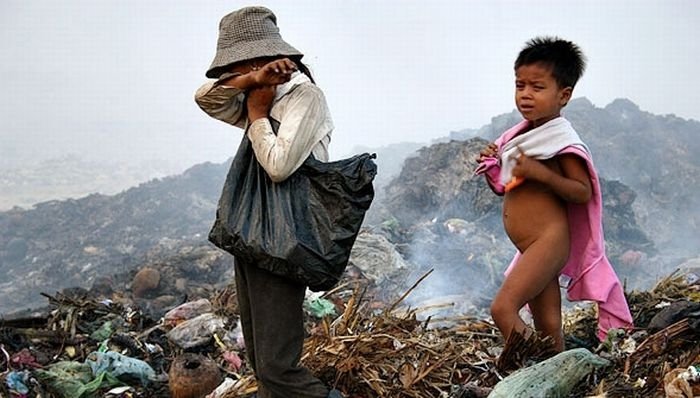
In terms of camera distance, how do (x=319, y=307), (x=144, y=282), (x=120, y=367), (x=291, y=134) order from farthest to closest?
(x=144, y=282) → (x=319, y=307) → (x=120, y=367) → (x=291, y=134)

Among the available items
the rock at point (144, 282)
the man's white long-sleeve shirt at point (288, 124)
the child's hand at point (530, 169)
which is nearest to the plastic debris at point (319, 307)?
the child's hand at point (530, 169)

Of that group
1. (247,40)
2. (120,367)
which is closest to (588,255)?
(247,40)

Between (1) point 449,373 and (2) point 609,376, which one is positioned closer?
(2) point 609,376

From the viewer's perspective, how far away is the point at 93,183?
16.7 meters

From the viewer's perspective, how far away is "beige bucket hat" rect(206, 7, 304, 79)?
2.32 m

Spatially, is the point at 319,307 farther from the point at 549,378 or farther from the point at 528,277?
the point at 549,378

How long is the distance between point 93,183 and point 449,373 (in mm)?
15407

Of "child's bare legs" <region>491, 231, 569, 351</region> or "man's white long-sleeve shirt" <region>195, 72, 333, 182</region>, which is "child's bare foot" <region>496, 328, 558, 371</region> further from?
"man's white long-sleeve shirt" <region>195, 72, 333, 182</region>

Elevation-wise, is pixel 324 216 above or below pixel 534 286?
above

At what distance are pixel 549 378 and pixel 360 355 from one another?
3.18 ft

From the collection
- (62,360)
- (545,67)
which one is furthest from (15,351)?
(545,67)

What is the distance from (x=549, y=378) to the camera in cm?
256

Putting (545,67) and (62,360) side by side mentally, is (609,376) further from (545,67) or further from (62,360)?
(62,360)

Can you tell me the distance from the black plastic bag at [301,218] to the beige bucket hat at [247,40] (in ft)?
1.33
